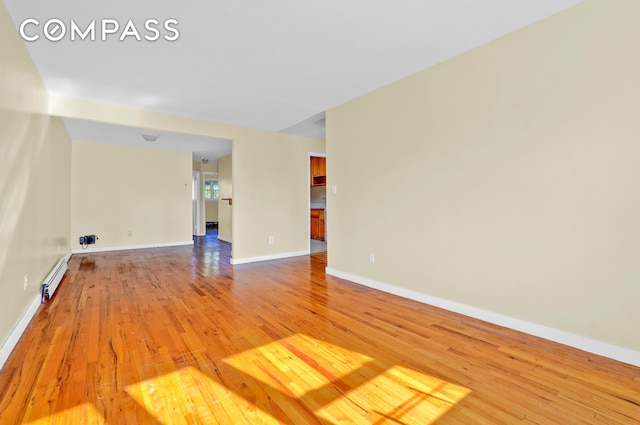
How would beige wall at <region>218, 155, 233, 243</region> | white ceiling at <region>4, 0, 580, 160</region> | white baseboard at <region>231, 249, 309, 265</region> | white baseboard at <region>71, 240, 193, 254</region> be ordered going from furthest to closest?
beige wall at <region>218, 155, 233, 243</region>
white baseboard at <region>71, 240, 193, 254</region>
white baseboard at <region>231, 249, 309, 265</region>
white ceiling at <region>4, 0, 580, 160</region>

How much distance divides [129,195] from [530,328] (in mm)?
7459

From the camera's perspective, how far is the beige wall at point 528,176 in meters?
1.89

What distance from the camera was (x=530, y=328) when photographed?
2.28 meters

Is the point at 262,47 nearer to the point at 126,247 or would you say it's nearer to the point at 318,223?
the point at 318,223

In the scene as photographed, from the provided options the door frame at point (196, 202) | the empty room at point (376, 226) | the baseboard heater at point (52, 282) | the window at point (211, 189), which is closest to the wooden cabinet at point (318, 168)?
the door frame at point (196, 202)

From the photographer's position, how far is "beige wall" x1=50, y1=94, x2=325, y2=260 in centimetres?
482

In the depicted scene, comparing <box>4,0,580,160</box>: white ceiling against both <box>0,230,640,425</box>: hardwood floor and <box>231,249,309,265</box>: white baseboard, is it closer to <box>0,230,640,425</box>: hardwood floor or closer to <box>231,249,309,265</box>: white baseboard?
<box>0,230,640,425</box>: hardwood floor

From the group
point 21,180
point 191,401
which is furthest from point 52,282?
point 191,401

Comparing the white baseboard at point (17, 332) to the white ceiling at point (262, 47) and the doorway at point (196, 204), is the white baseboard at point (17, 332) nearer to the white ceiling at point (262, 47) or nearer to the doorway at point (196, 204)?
the white ceiling at point (262, 47)

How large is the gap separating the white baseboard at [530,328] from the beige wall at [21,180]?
3.28 m

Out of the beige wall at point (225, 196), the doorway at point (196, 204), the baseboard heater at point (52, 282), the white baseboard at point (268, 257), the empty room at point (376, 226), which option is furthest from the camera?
the doorway at point (196, 204)

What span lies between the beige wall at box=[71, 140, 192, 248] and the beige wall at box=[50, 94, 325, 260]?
3010 millimetres

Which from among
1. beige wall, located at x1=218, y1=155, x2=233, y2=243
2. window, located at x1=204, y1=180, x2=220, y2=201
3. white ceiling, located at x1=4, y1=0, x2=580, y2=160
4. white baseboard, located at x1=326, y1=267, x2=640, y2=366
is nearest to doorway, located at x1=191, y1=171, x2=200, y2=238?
beige wall, located at x1=218, y1=155, x2=233, y2=243

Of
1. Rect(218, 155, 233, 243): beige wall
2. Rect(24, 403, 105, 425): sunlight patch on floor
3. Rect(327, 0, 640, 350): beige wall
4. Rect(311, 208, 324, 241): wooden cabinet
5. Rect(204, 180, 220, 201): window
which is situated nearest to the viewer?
Rect(24, 403, 105, 425): sunlight patch on floor
